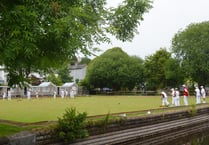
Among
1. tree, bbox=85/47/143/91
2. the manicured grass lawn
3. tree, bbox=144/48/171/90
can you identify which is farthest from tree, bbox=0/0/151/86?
tree, bbox=85/47/143/91

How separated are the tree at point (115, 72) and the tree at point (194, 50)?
12805 mm

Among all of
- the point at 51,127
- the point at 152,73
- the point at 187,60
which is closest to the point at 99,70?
the point at 152,73

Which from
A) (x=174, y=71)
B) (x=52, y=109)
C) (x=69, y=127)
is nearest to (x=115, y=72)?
(x=174, y=71)

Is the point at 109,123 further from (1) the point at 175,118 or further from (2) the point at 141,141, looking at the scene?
(1) the point at 175,118

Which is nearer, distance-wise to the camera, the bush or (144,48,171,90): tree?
the bush

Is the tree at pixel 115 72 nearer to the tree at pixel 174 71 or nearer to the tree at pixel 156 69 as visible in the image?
the tree at pixel 156 69

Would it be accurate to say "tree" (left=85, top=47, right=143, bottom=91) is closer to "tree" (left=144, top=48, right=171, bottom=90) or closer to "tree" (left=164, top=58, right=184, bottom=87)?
"tree" (left=144, top=48, right=171, bottom=90)

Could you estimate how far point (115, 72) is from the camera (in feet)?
227

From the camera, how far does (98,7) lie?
10.5 m

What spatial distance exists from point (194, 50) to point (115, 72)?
19.9 metres

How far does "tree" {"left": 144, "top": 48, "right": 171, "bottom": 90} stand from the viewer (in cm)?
6456

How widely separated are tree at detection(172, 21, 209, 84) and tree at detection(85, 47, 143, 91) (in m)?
12.8

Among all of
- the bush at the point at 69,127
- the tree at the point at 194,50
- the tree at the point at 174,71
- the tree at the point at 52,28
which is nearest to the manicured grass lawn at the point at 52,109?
the bush at the point at 69,127

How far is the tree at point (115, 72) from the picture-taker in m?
68.8
